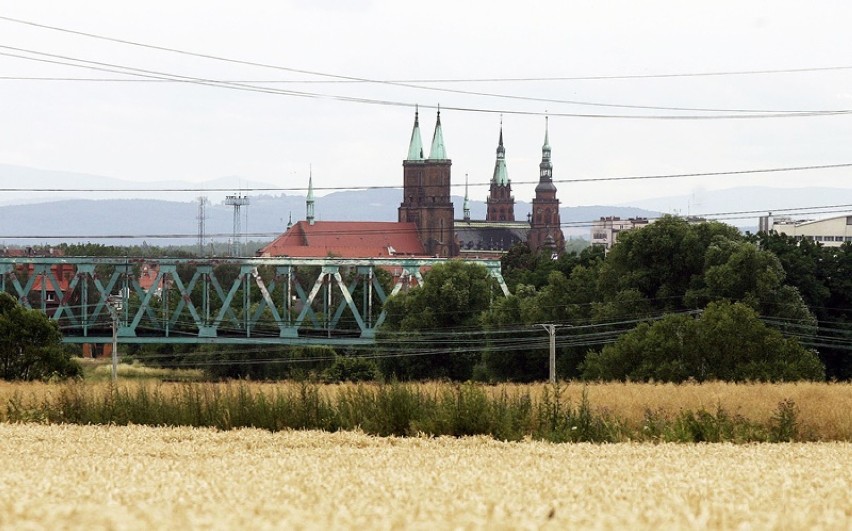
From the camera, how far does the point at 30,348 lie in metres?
62.1

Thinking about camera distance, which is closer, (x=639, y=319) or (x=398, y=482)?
(x=398, y=482)

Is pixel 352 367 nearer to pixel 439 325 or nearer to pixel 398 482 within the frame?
pixel 439 325

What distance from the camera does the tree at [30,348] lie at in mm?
60125

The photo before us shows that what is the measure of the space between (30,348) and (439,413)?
1608 inches

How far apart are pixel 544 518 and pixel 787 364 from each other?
51802mm

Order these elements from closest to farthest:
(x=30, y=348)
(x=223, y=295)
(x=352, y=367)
→ (x=30, y=348), (x=352, y=367), (x=223, y=295)

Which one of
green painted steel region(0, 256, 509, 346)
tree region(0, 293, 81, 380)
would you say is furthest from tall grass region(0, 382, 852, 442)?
green painted steel region(0, 256, 509, 346)

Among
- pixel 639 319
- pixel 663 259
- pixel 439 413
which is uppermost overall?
pixel 663 259

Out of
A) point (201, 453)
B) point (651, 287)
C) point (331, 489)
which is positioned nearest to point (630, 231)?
point (651, 287)

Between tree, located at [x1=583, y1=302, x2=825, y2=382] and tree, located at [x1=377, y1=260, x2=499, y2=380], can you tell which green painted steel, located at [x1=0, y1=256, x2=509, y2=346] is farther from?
tree, located at [x1=583, y1=302, x2=825, y2=382]

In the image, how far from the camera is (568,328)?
260 feet

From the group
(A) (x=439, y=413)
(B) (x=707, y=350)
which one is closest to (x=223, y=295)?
(B) (x=707, y=350)

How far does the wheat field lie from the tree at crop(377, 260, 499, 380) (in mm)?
63446

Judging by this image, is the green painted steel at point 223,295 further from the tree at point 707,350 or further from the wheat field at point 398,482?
the wheat field at point 398,482
